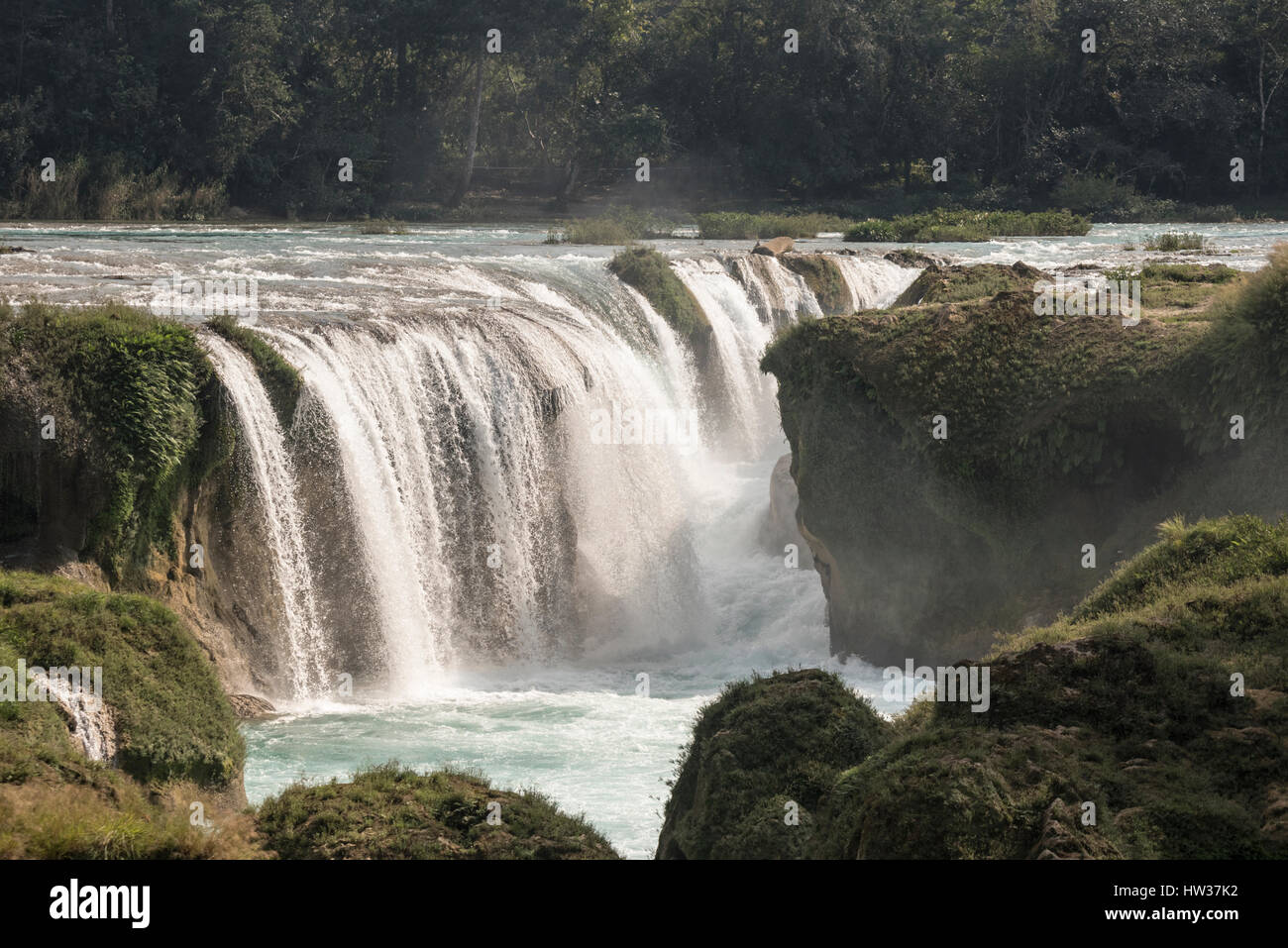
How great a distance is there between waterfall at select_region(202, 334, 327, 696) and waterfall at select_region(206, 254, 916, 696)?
2 centimetres

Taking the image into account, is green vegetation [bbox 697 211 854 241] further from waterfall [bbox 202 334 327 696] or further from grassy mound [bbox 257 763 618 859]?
grassy mound [bbox 257 763 618 859]

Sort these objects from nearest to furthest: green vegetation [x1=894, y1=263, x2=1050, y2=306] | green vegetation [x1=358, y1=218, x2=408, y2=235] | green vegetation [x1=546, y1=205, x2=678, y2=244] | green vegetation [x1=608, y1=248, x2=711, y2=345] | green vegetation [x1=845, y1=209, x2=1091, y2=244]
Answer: green vegetation [x1=894, y1=263, x2=1050, y2=306] < green vegetation [x1=608, y1=248, x2=711, y2=345] < green vegetation [x1=546, y1=205, x2=678, y2=244] < green vegetation [x1=358, y1=218, x2=408, y2=235] < green vegetation [x1=845, y1=209, x2=1091, y2=244]

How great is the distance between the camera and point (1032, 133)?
54062 millimetres

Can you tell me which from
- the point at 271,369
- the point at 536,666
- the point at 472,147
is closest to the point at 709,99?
the point at 472,147

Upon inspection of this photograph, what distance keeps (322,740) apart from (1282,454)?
375 inches

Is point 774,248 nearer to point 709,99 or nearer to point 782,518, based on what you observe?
point 782,518

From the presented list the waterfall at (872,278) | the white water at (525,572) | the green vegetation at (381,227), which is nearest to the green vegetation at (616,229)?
the green vegetation at (381,227)

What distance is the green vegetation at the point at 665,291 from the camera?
2483 centimetres

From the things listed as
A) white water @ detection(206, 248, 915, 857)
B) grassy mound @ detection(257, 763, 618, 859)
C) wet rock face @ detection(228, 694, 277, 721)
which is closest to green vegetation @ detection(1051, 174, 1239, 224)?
white water @ detection(206, 248, 915, 857)

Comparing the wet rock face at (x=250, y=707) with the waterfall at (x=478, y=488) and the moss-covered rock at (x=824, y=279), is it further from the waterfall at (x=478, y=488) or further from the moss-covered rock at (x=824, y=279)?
the moss-covered rock at (x=824, y=279)

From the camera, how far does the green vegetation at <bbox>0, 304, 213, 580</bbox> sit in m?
12.6

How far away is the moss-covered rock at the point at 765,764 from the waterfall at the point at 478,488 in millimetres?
7290
